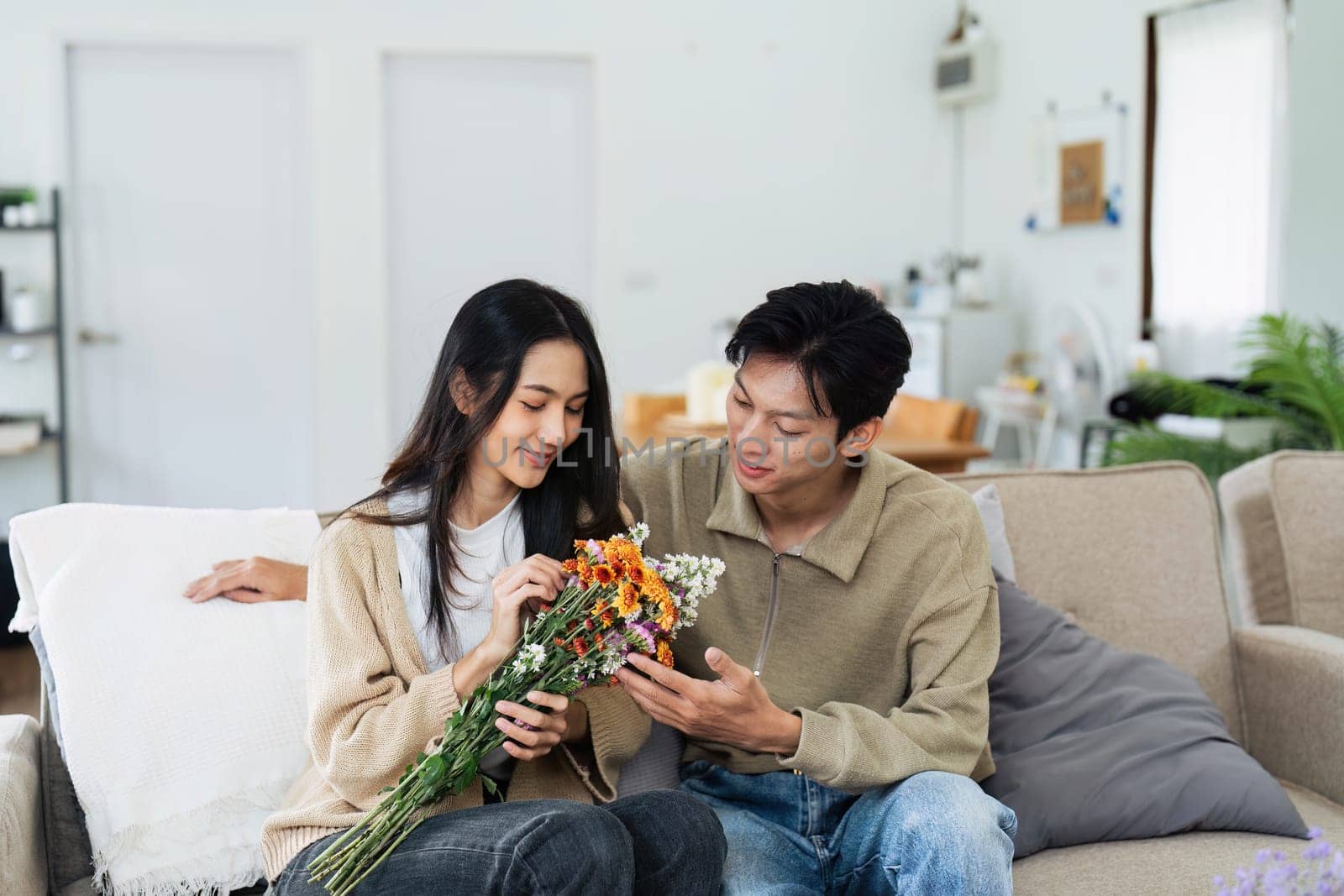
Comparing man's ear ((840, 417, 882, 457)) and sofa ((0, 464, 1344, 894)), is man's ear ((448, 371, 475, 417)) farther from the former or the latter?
sofa ((0, 464, 1344, 894))

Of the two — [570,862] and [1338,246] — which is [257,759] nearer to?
[570,862]

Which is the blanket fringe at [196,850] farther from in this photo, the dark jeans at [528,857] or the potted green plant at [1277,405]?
the potted green plant at [1277,405]

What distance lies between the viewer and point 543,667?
1405 millimetres

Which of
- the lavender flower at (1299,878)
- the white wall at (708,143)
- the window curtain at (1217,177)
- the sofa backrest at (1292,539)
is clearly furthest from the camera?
the white wall at (708,143)

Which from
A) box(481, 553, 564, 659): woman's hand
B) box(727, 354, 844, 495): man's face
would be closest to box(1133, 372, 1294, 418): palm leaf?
box(727, 354, 844, 495): man's face

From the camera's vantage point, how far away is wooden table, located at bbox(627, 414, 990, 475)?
3.16 metres

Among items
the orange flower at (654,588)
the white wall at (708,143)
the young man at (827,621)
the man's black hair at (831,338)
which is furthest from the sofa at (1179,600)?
the white wall at (708,143)

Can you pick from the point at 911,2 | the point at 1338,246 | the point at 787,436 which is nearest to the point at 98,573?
the point at 787,436

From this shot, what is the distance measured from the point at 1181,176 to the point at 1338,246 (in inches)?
47.3

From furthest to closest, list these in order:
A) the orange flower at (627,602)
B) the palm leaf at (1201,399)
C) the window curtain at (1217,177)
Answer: the window curtain at (1217,177) → the palm leaf at (1201,399) → the orange flower at (627,602)

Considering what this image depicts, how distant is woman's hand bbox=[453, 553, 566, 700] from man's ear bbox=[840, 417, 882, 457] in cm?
47

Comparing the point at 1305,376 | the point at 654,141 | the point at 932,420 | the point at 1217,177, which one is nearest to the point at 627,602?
the point at 932,420

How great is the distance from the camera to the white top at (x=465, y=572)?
162cm

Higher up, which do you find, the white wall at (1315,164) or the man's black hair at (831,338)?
the white wall at (1315,164)
